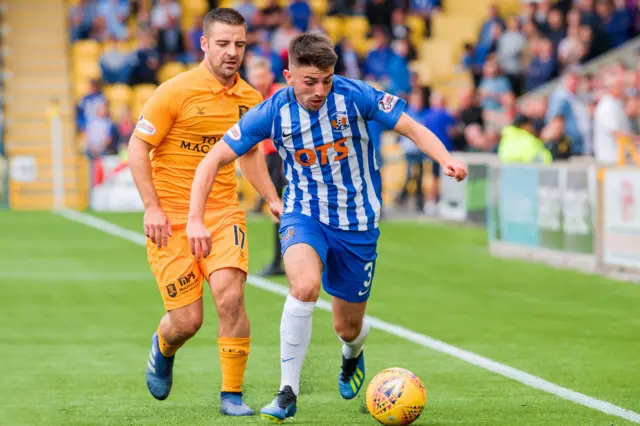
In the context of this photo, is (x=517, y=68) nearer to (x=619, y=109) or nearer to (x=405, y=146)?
(x=405, y=146)

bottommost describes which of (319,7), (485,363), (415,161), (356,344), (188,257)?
(485,363)

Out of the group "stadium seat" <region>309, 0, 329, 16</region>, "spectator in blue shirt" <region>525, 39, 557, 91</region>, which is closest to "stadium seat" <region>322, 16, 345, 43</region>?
"stadium seat" <region>309, 0, 329, 16</region>

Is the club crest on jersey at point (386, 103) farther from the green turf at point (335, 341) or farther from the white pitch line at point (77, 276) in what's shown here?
the white pitch line at point (77, 276)

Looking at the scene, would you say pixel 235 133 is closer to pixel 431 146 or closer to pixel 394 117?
pixel 394 117

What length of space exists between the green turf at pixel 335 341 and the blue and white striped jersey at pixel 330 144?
1098 mm

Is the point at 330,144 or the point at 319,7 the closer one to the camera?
the point at 330,144

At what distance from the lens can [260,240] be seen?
17.7 meters

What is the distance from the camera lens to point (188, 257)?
6.88 m

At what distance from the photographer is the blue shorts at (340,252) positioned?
21.8 feet

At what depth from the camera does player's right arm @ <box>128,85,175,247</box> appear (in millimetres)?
6656

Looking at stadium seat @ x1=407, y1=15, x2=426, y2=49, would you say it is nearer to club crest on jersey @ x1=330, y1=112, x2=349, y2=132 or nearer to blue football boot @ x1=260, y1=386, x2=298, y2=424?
club crest on jersey @ x1=330, y1=112, x2=349, y2=132

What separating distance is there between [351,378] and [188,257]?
1171 mm

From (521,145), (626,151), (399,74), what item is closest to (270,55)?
(399,74)

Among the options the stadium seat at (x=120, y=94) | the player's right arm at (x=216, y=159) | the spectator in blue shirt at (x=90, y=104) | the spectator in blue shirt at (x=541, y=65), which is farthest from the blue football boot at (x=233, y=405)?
the stadium seat at (x=120, y=94)
